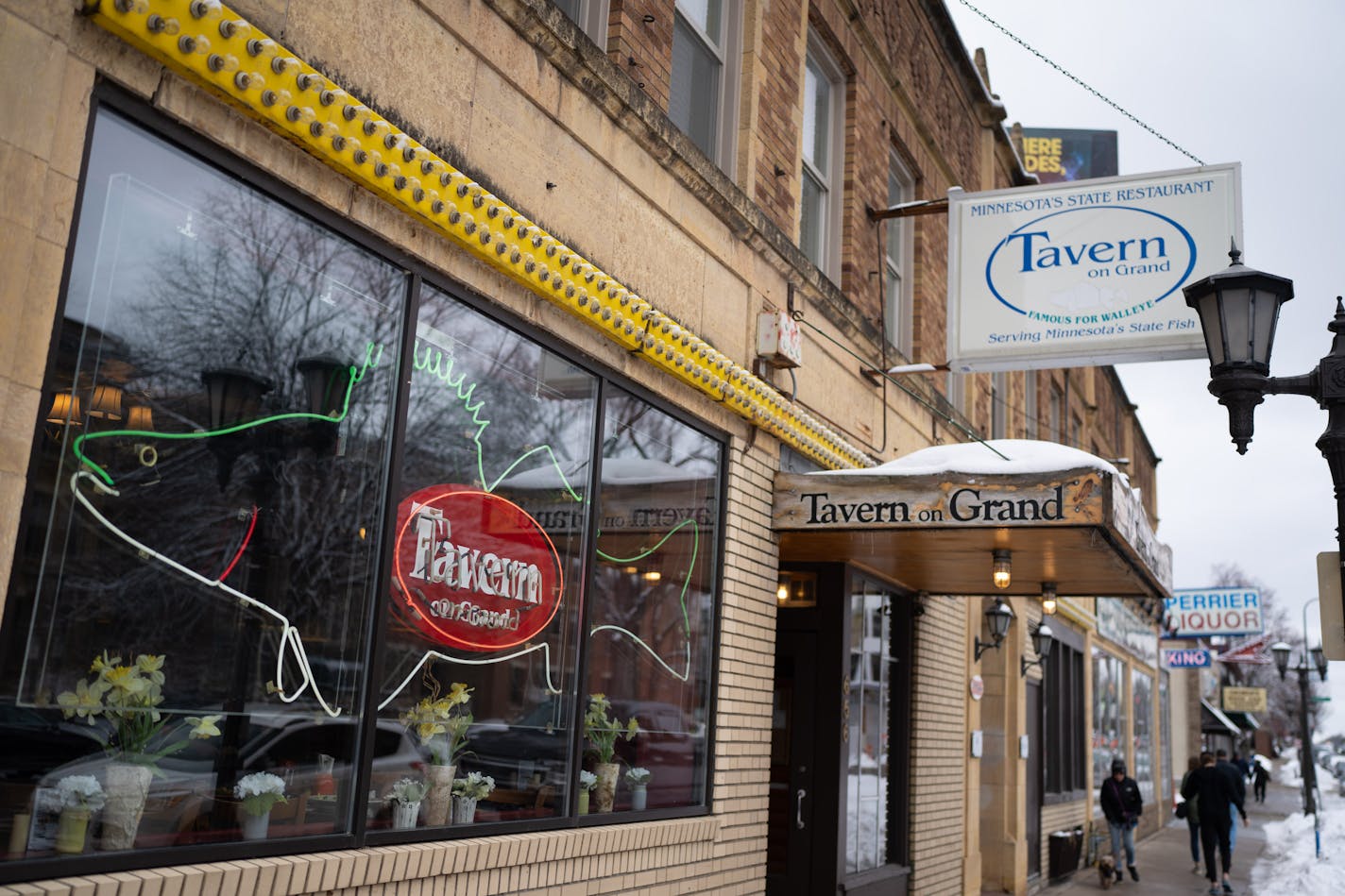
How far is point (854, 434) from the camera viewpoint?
10.1m

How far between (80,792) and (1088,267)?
22.1ft

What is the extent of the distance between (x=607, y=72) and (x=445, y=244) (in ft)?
5.69

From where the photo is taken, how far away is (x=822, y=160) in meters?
10.3

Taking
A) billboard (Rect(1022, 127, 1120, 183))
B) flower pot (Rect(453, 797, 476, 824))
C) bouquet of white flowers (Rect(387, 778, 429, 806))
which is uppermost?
billboard (Rect(1022, 127, 1120, 183))

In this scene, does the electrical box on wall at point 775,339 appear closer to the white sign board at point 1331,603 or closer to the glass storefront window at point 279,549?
the glass storefront window at point 279,549

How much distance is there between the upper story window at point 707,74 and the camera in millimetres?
7797

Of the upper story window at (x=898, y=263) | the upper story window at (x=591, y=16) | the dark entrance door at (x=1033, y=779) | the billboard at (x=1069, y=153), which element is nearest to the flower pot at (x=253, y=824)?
the upper story window at (x=591, y=16)

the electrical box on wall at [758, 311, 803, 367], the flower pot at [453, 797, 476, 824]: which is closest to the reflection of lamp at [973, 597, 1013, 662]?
the electrical box on wall at [758, 311, 803, 367]

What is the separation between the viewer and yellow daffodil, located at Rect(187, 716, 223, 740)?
3834mm

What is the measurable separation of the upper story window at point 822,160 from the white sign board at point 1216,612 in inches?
845

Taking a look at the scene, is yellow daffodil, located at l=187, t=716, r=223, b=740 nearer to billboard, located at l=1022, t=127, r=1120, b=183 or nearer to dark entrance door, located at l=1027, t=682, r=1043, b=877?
dark entrance door, located at l=1027, t=682, r=1043, b=877

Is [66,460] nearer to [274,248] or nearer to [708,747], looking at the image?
[274,248]

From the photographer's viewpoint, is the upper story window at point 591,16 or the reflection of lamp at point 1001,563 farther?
the reflection of lamp at point 1001,563

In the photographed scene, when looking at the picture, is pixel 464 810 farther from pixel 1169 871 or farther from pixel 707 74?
pixel 1169 871
